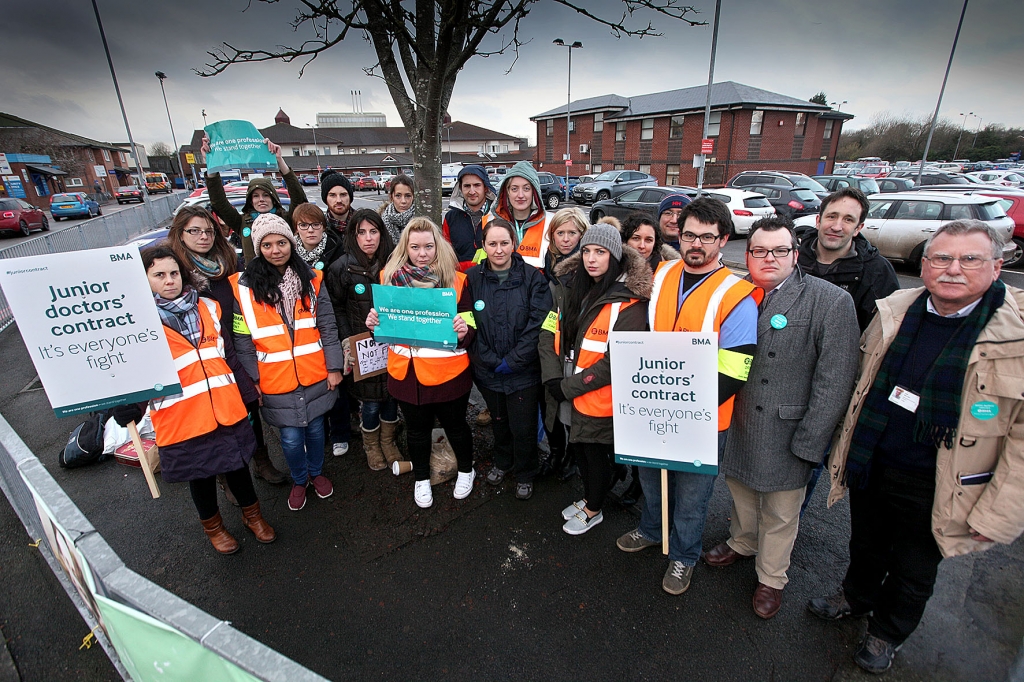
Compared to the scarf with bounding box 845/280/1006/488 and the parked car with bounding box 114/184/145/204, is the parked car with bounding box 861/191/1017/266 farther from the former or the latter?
the parked car with bounding box 114/184/145/204

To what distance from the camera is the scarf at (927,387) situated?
185 cm

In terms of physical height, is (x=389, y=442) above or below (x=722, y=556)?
above

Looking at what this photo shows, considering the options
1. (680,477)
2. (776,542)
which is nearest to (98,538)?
(680,477)

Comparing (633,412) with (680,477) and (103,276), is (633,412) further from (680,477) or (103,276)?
(103,276)

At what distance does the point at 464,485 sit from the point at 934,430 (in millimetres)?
2867

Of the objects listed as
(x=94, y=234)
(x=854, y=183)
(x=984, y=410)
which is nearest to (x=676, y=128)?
(x=854, y=183)

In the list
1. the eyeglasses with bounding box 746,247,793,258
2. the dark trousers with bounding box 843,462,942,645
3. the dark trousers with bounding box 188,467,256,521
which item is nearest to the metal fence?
the dark trousers with bounding box 188,467,256,521

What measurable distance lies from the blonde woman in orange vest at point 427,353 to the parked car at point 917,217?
11.2m

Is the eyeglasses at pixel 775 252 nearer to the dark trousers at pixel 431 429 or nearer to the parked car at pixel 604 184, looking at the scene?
the dark trousers at pixel 431 429

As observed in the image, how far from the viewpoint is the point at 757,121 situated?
31.9 m

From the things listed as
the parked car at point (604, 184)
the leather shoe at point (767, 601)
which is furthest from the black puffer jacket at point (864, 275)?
the parked car at point (604, 184)

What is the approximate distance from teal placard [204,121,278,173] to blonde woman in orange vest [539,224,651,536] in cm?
355

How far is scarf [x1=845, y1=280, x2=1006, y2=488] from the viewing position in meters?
1.85

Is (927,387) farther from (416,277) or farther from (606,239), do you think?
(416,277)
